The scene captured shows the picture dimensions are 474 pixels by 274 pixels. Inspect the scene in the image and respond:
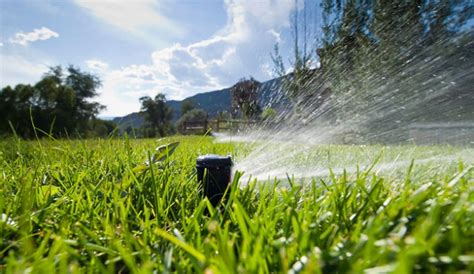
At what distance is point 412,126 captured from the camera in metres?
7.87

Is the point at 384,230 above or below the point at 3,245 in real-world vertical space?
above

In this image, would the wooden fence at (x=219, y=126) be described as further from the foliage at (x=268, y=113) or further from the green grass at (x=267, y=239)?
the green grass at (x=267, y=239)

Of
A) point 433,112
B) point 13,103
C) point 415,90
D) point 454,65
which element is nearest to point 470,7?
point 454,65

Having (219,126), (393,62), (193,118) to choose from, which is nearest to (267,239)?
(393,62)

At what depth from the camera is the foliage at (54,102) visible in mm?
34812

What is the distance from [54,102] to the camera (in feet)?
133

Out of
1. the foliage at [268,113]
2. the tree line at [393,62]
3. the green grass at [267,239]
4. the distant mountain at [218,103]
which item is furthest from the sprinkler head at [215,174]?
the tree line at [393,62]

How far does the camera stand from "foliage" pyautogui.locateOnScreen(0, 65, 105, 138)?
34.8 meters

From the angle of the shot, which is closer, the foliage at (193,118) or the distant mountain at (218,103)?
the distant mountain at (218,103)

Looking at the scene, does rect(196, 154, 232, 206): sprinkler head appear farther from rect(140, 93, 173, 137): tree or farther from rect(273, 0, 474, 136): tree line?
rect(140, 93, 173, 137): tree

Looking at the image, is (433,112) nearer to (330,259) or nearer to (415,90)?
(415,90)

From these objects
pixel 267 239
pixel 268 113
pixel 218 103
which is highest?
pixel 218 103

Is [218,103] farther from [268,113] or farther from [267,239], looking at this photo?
[267,239]

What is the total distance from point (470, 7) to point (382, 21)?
1.66 metres
